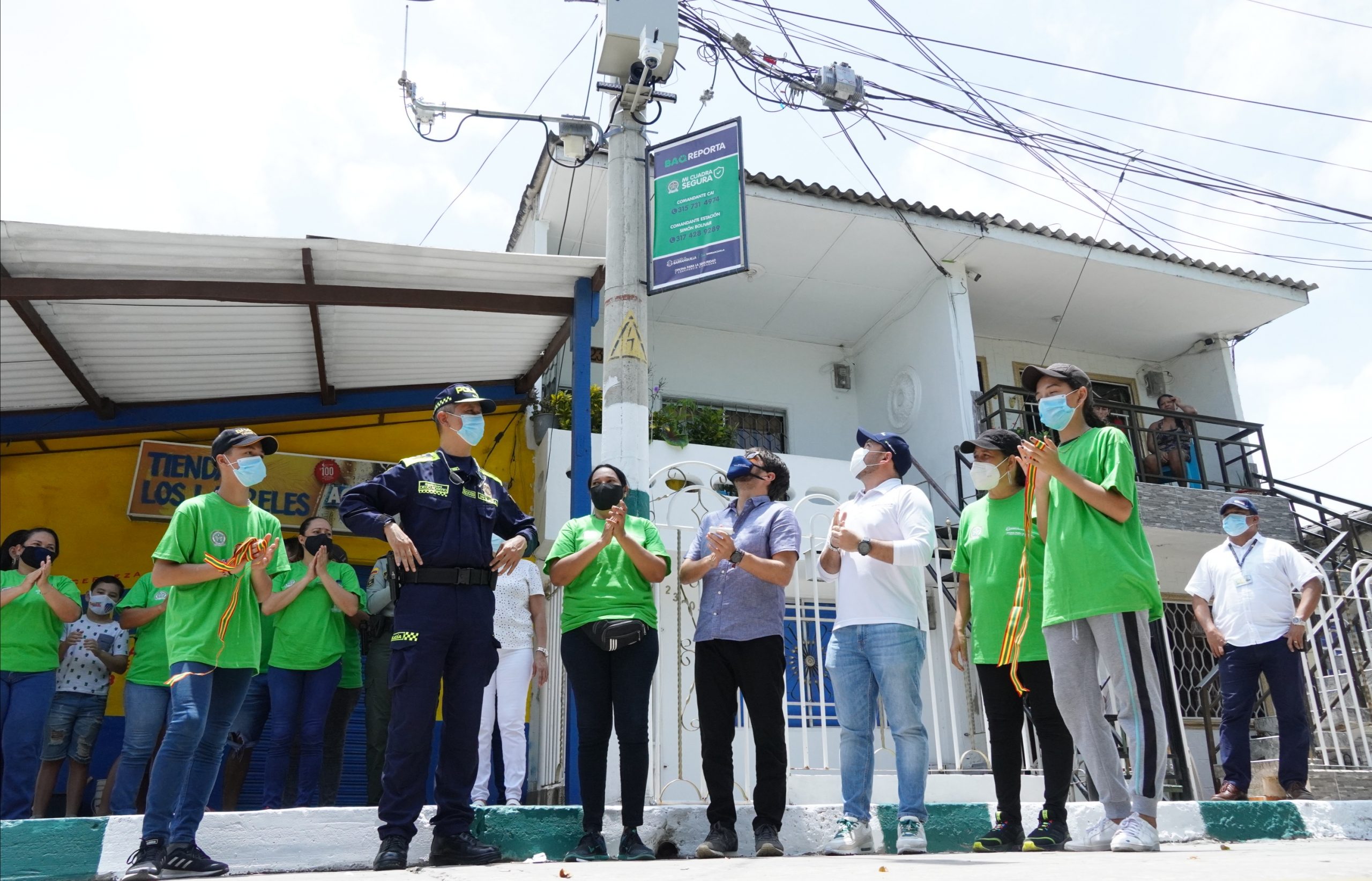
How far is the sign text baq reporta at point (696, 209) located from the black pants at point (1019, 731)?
8.99ft

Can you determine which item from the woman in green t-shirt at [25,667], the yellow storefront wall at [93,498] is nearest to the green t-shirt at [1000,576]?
the woman in green t-shirt at [25,667]

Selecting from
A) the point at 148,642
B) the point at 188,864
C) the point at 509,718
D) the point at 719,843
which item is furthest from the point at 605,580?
the point at 148,642

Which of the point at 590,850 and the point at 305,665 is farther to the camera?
the point at 305,665

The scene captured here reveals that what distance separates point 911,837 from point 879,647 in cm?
72

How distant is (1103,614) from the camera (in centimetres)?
354

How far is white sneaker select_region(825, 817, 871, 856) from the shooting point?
12.7ft

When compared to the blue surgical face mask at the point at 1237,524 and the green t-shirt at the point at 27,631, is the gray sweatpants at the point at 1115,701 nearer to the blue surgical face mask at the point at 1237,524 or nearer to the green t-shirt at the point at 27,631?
the blue surgical face mask at the point at 1237,524

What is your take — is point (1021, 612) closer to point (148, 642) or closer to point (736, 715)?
point (736, 715)

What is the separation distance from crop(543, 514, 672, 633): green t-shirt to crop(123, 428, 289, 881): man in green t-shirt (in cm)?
117

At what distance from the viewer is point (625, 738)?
385 cm

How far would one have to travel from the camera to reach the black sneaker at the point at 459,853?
3.46 meters

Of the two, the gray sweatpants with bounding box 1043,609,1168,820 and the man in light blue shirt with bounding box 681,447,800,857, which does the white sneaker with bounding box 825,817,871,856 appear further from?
the gray sweatpants with bounding box 1043,609,1168,820

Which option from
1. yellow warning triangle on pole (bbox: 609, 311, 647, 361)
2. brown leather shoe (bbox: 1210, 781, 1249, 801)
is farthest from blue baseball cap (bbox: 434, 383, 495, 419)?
brown leather shoe (bbox: 1210, 781, 1249, 801)

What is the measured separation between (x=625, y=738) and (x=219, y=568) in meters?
1.67
